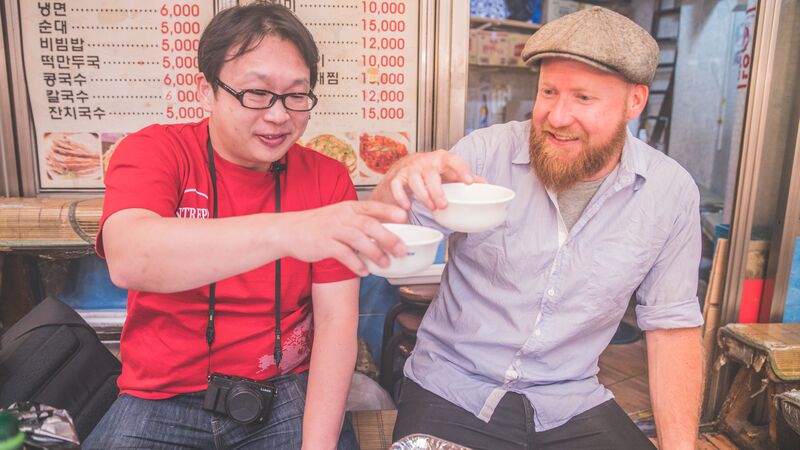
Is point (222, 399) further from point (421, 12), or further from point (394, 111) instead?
point (421, 12)

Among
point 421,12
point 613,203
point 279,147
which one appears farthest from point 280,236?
point 421,12

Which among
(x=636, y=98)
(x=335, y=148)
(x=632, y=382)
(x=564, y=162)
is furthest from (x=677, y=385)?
(x=632, y=382)

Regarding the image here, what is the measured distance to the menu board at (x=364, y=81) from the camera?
8.55ft

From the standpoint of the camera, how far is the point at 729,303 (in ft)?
9.44

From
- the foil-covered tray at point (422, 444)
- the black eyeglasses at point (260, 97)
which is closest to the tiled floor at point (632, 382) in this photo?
the foil-covered tray at point (422, 444)

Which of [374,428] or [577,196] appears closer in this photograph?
[577,196]

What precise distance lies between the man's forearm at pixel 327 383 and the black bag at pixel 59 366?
76cm

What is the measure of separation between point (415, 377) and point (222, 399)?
23.8 inches

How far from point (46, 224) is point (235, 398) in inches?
55.8

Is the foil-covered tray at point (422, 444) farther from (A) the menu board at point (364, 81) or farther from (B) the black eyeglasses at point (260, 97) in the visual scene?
(A) the menu board at point (364, 81)

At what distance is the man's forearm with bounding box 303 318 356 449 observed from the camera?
1.58 meters

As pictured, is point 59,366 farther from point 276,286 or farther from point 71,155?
point 71,155

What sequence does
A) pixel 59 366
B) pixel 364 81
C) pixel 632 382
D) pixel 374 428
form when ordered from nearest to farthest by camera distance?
1. pixel 59 366
2. pixel 374 428
3. pixel 364 81
4. pixel 632 382

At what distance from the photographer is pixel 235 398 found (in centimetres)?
155
